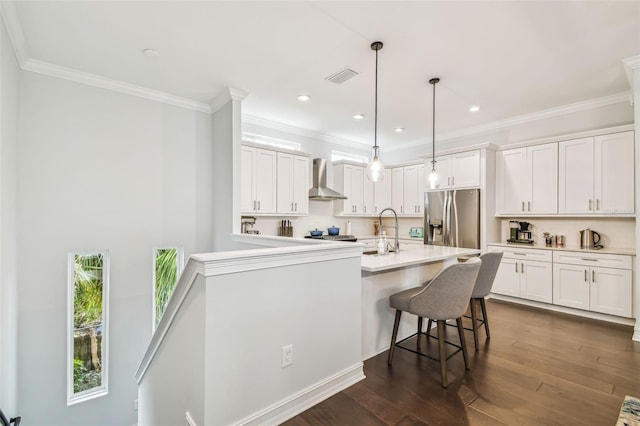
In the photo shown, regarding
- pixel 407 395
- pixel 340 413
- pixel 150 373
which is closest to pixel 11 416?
pixel 150 373

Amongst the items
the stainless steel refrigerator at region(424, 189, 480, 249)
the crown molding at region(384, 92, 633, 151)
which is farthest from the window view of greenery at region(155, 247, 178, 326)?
the crown molding at region(384, 92, 633, 151)

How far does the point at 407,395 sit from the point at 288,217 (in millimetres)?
3696

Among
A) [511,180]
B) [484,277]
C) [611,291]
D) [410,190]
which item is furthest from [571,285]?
[410,190]

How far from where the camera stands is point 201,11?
2.40 meters

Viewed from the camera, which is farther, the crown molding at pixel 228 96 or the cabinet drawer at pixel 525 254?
the cabinet drawer at pixel 525 254

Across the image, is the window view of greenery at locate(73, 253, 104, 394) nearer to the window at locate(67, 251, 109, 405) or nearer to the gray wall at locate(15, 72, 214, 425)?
the window at locate(67, 251, 109, 405)

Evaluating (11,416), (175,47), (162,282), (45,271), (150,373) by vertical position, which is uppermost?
(175,47)

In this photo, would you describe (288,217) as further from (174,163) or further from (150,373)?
(150,373)

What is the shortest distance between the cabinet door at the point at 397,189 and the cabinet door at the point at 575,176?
2.69 meters

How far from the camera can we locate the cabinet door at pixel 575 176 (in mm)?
4105

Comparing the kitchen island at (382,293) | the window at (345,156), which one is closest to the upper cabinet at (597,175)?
the kitchen island at (382,293)

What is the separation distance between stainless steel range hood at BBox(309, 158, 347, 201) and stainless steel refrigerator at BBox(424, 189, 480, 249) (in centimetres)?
168

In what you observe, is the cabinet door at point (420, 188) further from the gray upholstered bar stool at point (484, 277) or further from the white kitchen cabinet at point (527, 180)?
the gray upholstered bar stool at point (484, 277)

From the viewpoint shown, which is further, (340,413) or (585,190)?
(585,190)
